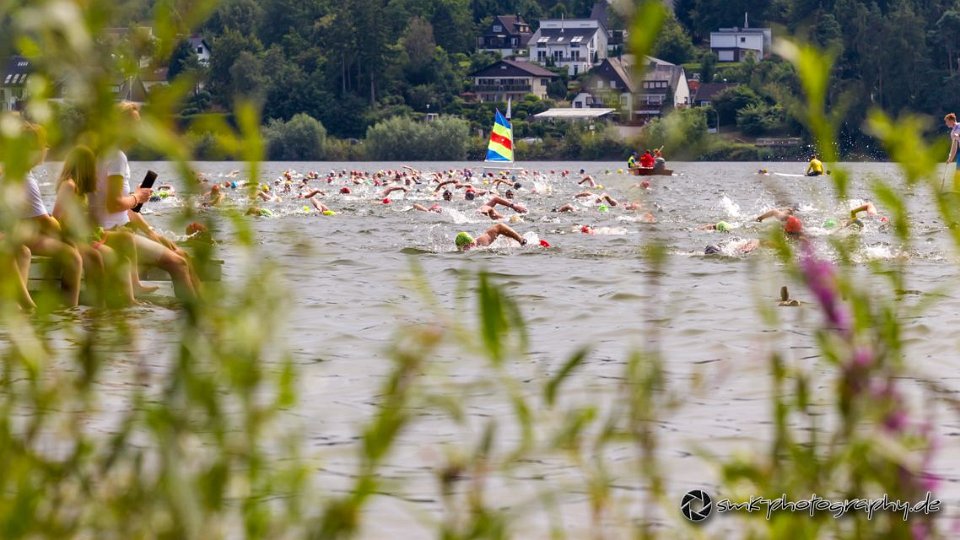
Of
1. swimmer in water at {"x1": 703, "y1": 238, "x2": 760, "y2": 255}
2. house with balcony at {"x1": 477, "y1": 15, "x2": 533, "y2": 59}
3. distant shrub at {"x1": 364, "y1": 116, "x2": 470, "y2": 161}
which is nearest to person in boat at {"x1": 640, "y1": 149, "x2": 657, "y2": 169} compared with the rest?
swimmer in water at {"x1": 703, "y1": 238, "x2": 760, "y2": 255}

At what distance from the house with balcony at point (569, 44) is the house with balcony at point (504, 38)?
13.1 feet

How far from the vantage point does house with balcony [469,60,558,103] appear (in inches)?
5000

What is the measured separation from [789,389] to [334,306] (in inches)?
197

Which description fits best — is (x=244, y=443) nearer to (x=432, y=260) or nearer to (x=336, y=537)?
(x=336, y=537)

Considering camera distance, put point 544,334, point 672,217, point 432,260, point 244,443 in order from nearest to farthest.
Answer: point 244,443, point 544,334, point 432,260, point 672,217

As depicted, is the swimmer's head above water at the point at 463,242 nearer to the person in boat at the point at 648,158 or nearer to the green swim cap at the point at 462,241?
the green swim cap at the point at 462,241

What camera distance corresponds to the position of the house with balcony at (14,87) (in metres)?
2.31

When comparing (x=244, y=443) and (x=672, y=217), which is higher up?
(x=244, y=443)

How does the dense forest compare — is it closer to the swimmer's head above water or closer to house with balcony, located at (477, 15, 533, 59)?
house with balcony, located at (477, 15, 533, 59)

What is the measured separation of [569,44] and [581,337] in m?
138

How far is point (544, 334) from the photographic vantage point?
9094mm

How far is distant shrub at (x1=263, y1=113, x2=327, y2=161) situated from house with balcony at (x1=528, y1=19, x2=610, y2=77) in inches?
1489

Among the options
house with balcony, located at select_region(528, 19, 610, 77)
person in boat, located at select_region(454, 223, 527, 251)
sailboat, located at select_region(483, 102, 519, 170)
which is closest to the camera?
person in boat, located at select_region(454, 223, 527, 251)

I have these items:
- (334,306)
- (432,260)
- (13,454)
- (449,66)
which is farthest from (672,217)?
(449,66)
